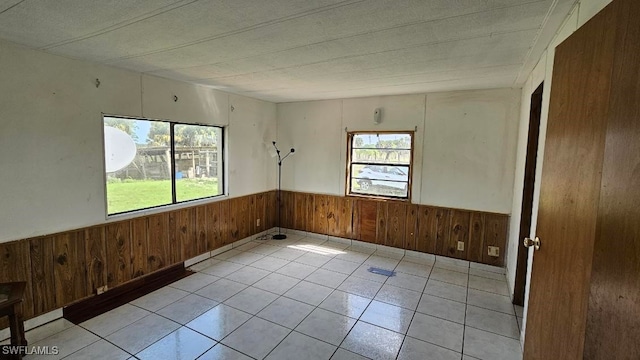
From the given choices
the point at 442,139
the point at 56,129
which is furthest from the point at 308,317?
the point at 442,139

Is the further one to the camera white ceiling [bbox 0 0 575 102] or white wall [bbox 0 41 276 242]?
white wall [bbox 0 41 276 242]

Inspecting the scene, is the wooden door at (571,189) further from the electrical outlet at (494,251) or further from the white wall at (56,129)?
the white wall at (56,129)

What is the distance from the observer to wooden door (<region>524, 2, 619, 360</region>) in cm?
115

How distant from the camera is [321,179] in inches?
201

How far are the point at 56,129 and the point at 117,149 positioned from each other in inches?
22.2

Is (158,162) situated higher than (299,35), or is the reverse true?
(299,35)

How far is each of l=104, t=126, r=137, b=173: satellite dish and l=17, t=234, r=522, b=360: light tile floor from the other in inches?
56.4

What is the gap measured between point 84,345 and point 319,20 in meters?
3.00

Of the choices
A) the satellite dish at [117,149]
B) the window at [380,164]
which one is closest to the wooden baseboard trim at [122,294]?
the satellite dish at [117,149]

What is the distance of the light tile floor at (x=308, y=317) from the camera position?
2.33m

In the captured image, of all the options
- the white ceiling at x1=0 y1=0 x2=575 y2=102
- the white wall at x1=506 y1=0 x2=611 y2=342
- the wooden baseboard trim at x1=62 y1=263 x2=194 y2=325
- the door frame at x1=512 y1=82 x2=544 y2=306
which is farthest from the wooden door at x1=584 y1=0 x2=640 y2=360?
the wooden baseboard trim at x1=62 y1=263 x2=194 y2=325

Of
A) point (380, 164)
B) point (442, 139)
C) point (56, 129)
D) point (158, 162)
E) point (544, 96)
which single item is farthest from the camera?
point (380, 164)

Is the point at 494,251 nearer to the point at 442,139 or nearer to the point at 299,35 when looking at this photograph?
the point at 442,139

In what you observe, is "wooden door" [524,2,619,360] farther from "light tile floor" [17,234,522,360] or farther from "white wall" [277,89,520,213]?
"white wall" [277,89,520,213]
